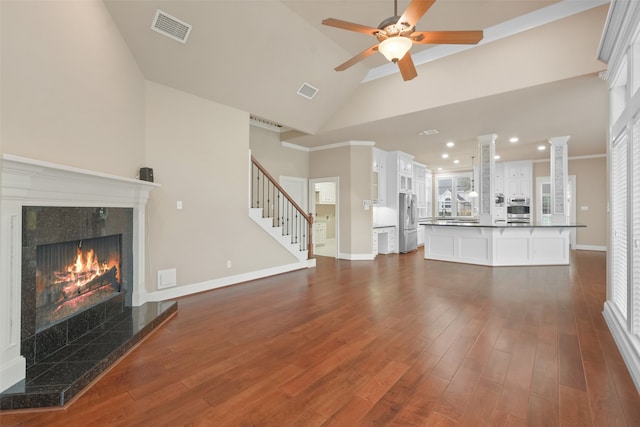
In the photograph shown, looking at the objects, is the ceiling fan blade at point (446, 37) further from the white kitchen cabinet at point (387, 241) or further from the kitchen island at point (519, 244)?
the white kitchen cabinet at point (387, 241)

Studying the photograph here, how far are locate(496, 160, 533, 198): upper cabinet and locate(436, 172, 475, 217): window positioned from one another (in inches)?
52.6

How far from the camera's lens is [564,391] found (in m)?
1.92

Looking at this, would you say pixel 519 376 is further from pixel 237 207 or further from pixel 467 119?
pixel 467 119

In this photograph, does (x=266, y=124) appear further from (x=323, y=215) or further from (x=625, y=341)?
(x=625, y=341)

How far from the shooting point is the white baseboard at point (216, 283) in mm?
3895

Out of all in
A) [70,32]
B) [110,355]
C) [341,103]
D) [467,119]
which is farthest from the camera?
[341,103]

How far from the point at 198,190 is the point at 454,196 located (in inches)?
407

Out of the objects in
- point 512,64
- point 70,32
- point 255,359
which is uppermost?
point 512,64

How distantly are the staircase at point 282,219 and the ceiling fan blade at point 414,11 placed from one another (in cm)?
349

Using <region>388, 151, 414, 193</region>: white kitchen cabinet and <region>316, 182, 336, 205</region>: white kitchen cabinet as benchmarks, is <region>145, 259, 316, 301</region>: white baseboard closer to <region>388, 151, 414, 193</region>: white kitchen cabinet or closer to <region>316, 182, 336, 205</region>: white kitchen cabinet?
<region>316, 182, 336, 205</region>: white kitchen cabinet

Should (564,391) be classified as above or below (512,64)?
below

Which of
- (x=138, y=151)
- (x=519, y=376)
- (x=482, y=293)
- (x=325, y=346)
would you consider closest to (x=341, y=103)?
(x=138, y=151)

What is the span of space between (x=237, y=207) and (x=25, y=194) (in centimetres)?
296

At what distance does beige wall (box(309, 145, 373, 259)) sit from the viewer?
713 centimetres
